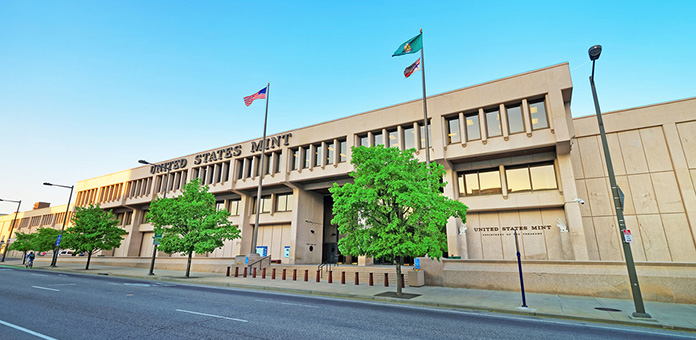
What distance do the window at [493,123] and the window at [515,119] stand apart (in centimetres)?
81

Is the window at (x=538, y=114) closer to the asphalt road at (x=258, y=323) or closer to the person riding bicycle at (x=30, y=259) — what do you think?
the asphalt road at (x=258, y=323)

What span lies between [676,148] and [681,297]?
14322 mm

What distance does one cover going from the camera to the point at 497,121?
25328mm

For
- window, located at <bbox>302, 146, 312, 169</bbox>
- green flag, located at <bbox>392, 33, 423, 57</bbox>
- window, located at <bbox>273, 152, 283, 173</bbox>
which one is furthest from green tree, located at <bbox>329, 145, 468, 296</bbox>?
window, located at <bbox>273, 152, 283, 173</bbox>

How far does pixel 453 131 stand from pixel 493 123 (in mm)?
3159

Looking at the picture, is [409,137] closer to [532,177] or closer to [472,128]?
[472,128]

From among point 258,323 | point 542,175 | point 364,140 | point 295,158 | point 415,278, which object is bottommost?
point 258,323

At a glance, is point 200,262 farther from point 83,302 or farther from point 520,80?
point 520,80

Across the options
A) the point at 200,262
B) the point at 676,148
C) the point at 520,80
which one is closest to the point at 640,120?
the point at 676,148

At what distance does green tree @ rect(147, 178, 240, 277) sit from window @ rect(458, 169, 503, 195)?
20280 mm

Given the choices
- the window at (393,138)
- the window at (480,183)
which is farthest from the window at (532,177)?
the window at (393,138)

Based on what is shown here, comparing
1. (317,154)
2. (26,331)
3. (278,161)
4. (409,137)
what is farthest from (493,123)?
(26,331)

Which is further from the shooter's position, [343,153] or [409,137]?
[343,153]

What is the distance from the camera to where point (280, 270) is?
27.1 m
